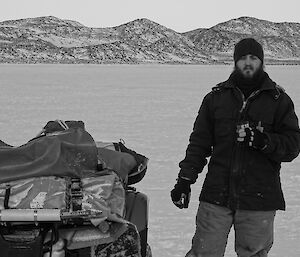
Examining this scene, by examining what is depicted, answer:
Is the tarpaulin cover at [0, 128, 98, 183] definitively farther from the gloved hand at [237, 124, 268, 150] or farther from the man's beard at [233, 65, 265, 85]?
the man's beard at [233, 65, 265, 85]

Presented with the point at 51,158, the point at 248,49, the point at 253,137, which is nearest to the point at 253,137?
the point at 253,137

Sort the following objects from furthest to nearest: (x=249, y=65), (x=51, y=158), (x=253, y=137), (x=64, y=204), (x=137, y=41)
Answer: (x=137, y=41) < (x=249, y=65) < (x=253, y=137) < (x=51, y=158) < (x=64, y=204)

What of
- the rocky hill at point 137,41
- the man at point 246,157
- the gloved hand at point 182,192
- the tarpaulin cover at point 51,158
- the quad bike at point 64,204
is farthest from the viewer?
the rocky hill at point 137,41

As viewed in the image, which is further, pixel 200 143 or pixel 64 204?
pixel 200 143

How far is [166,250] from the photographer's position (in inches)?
117

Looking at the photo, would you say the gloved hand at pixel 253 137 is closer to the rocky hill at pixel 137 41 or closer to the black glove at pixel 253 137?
the black glove at pixel 253 137

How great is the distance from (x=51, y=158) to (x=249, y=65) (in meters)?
0.87

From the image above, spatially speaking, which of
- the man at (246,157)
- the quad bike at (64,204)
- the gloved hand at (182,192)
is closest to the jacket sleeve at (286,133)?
the man at (246,157)

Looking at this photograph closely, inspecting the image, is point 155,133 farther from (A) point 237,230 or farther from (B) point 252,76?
(B) point 252,76

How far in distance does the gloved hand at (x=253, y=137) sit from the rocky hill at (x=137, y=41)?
77414 millimetres

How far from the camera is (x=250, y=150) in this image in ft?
7.06

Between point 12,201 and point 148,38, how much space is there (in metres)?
132

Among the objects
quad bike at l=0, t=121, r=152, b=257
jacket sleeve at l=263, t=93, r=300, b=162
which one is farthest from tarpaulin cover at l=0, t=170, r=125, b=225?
jacket sleeve at l=263, t=93, r=300, b=162

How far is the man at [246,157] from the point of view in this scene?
2.14 m
